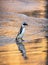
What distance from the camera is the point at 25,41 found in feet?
3.91

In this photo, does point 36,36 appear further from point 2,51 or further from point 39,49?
point 2,51

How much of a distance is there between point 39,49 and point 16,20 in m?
0.20

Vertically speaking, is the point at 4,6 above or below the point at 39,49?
above

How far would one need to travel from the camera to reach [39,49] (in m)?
1.20

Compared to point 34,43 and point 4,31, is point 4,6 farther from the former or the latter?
point 34,43

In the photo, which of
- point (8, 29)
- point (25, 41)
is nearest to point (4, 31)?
point (8, 29)

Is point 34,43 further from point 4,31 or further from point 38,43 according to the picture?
point 4,31

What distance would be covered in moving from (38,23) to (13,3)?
17 cm

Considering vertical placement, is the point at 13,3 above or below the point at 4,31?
above

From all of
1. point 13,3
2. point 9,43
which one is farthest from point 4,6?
point 9,43

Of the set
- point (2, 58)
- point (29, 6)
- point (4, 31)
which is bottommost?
point (2, 58)

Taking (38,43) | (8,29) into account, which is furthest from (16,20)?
(38,43)

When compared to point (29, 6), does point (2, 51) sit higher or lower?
lower

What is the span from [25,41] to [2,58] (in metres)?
0.15
